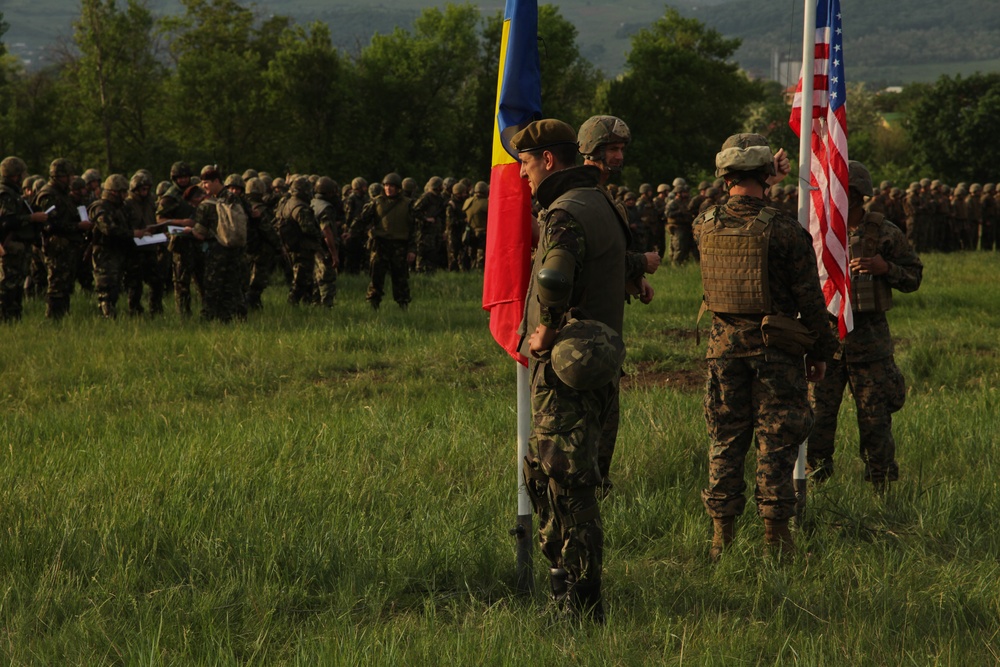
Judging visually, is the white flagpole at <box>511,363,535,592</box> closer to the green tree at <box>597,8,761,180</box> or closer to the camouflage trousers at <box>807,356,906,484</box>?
the camouflage trousers at <box>807,356,906,484</box>

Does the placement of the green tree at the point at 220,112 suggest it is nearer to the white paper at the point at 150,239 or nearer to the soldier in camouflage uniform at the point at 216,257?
the white paper at the point at 150,239

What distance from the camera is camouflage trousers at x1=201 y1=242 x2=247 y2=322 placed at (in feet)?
43.8

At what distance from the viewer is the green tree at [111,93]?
144 feet

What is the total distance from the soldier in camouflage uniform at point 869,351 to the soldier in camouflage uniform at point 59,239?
10.0 meters

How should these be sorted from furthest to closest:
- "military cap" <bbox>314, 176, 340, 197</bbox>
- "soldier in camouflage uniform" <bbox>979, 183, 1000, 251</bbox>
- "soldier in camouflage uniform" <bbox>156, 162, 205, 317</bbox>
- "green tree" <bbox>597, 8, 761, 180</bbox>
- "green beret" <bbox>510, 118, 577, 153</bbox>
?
"green tree" <bbox>597, 8, 761, 180</bbox> → "soldier in camouflage uniform" <bbox>979, 183, 1000, 251</bbox> → "military cap" <bbox>314, 176, 340, 197</bbox> → "soldier in camouflage uniform" <bbox>156, 162, 205, 317</bbox> → "green beret" <bbox>510, 118, 577, 153</bbox>

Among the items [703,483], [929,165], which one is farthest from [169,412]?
[929,165]

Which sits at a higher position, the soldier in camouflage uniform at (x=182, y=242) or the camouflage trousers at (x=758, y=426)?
the soldier in camouflage uniform at (x=182, y=242)

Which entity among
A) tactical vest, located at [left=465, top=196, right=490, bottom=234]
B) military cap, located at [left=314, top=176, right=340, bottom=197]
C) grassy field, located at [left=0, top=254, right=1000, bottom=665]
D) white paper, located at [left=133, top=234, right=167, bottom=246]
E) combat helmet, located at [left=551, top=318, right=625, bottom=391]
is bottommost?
grassy field, located at [left=0, top=254, right=1000, bottom=665]

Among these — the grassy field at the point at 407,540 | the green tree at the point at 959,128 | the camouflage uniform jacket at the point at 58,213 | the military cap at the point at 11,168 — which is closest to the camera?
the grassy field at the point at 407,540

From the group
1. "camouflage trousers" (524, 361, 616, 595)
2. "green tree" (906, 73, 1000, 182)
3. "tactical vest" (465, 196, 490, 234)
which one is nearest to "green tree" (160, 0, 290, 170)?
"tactical vest" (465, 196, 490, 234)

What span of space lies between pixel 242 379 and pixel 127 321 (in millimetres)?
3749

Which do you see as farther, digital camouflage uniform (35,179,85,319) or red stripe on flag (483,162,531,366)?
digital camouflage uniform (35,179,85,319)

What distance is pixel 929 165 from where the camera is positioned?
56.9m

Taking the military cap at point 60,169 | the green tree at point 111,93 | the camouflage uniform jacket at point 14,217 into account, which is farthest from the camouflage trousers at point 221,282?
the green tree at point 111,93
